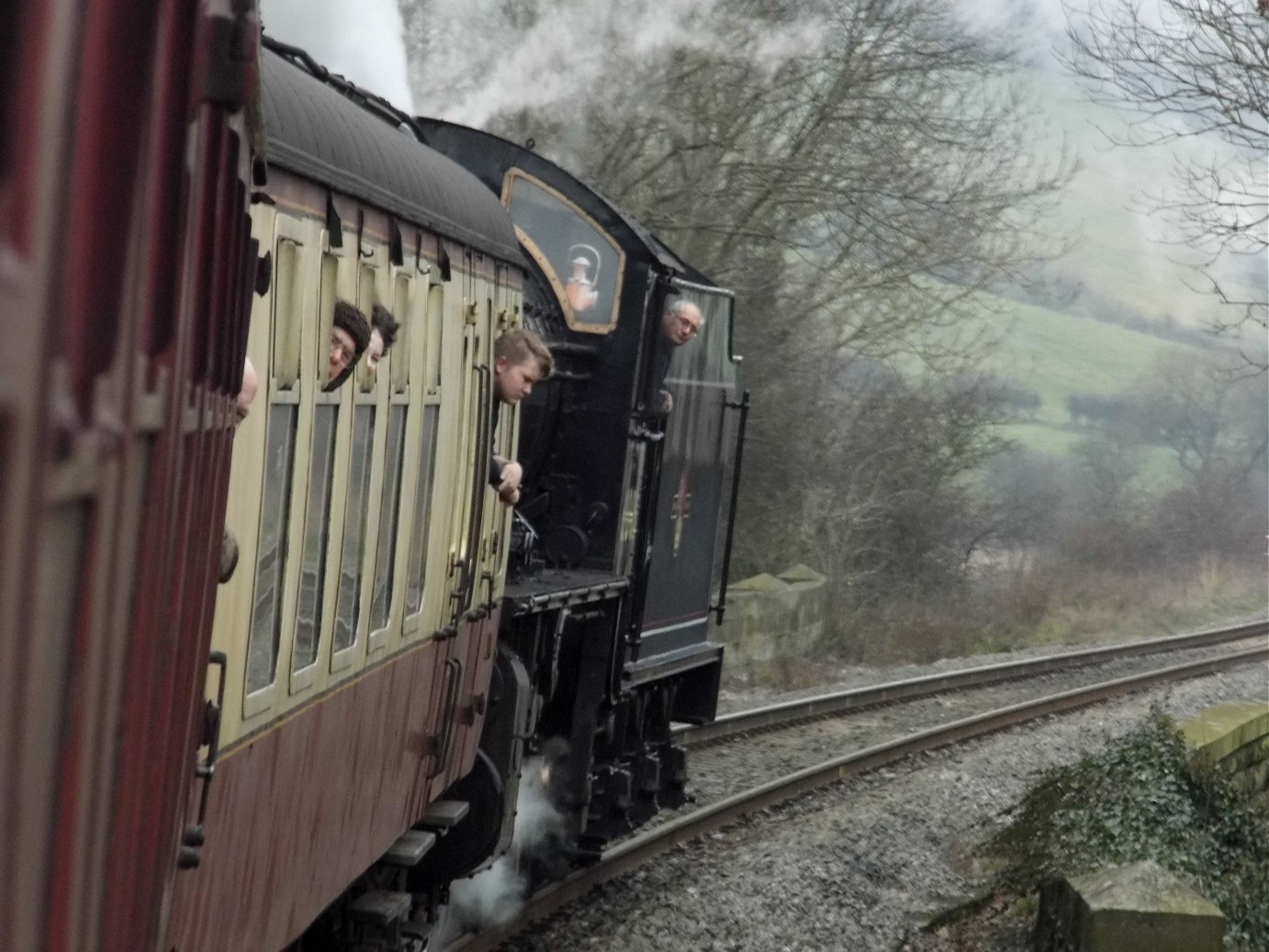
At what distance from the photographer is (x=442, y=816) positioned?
604 cm

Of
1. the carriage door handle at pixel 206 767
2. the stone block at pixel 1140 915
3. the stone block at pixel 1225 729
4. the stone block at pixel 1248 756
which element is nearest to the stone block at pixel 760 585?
the stone block at pixel 1225 729

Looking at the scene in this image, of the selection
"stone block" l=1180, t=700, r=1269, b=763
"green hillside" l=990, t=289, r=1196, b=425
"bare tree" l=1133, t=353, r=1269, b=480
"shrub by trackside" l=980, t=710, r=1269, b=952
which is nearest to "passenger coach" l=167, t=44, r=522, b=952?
"shrub by trackside" l=980, t=710, r=1269, b=952

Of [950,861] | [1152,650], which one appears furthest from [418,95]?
[1152,650]

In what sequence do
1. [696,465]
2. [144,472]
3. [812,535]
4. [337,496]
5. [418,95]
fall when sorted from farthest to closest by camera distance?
[812,535], [418,95], [696,465], [337,496], [144,472]

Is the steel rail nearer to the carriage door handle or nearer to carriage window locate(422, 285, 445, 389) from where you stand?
carriage window locate(422, 285, 445, 389)

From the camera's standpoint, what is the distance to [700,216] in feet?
62.2

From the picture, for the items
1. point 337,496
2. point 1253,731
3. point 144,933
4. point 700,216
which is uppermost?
point 700,216

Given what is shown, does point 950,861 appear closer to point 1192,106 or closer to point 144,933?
point 1192,106

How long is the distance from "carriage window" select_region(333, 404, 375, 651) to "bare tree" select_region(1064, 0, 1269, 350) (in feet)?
26.4

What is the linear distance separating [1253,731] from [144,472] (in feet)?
33.9

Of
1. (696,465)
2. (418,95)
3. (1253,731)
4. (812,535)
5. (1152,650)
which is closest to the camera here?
(696,465)

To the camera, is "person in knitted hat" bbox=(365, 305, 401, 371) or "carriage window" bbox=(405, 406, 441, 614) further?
"carriage window" bbox=(405, 406, 441, 614)

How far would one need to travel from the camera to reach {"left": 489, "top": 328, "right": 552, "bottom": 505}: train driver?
5.92m

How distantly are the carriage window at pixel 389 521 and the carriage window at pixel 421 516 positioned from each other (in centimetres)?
22
